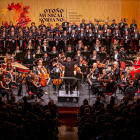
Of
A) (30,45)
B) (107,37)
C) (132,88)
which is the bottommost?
(132,88)

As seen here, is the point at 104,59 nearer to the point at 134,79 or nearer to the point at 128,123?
the point at 134,79

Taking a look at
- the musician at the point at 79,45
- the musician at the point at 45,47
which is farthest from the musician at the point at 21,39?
the musician at the point at 79,45

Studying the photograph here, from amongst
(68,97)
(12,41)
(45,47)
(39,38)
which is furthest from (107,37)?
(68,97)

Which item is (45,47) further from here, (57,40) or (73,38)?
(73,38)

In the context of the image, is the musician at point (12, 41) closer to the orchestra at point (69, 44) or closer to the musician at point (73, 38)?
the orchestra at point (69, 44)

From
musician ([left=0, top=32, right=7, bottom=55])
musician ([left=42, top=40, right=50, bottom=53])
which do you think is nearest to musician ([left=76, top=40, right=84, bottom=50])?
musician ([left=42, top=40, right=50, bottom=53])

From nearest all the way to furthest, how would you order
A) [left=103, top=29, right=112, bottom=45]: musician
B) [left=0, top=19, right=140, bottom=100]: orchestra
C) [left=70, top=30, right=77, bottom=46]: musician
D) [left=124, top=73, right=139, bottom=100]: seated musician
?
[left=124, top=73, right=139, bottom=100]: seated musician < [left=0, top=19, right=140, bottom=100]: orchestra < [left=70, top=30, right=77, bottom=46]: musician < [left=103, top=29, right=112, bottom=45]: musician

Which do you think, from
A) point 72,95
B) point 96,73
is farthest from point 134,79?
point 72,95

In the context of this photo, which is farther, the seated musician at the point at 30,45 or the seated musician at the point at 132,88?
the seated musician at the point at 30,45

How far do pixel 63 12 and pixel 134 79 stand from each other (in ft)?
28.3

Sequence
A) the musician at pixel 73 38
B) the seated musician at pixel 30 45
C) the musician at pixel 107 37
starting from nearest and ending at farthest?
1. the seated musician at pixel 30 45
2. the musician at pixel 73 38
3. the musician at pixel 107 37

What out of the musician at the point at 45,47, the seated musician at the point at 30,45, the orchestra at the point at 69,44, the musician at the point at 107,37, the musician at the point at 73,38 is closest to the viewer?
the orchestra at the point at 69,44

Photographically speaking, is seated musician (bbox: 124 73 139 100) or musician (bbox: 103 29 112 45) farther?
musician (bbox: 103 29 112 45)

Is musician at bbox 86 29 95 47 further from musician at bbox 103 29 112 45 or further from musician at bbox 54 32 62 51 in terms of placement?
musician at bbox 54 32 62 51
